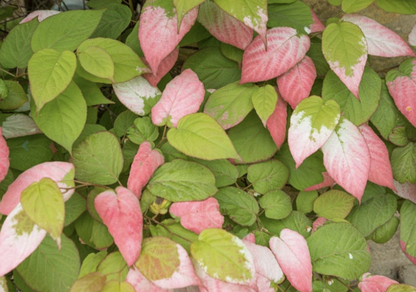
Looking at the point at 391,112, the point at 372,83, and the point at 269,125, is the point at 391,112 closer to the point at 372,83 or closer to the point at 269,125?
the point at 372,83

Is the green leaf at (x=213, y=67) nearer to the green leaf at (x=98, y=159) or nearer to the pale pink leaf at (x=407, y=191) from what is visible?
the green leaf at (x=98, y=159)

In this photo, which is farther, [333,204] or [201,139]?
[333,204]

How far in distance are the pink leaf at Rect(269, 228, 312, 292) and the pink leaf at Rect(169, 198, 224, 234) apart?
15 cm

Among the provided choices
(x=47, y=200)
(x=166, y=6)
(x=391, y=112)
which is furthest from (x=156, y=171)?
(x=391, y=112)

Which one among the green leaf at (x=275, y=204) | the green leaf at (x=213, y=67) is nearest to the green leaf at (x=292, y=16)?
the green leaf at (x=213, y=67)

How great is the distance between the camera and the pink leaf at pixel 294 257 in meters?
0.72

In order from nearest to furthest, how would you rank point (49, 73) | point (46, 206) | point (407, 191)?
point (46, 206) → point (49, 73) → point (407, 191)

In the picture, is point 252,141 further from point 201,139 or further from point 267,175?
point 201,139

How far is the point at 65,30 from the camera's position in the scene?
2.43 feet

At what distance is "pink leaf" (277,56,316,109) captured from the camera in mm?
792

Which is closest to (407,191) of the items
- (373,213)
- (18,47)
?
(373,213)

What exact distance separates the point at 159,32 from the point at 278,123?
301 millimetres

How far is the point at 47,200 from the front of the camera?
0.54 m

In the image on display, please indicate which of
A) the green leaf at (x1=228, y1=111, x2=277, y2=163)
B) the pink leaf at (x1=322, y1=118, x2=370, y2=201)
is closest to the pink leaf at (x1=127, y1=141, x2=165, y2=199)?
the green leaf at (x1=228, y1=111, x2=277, y2=163)
